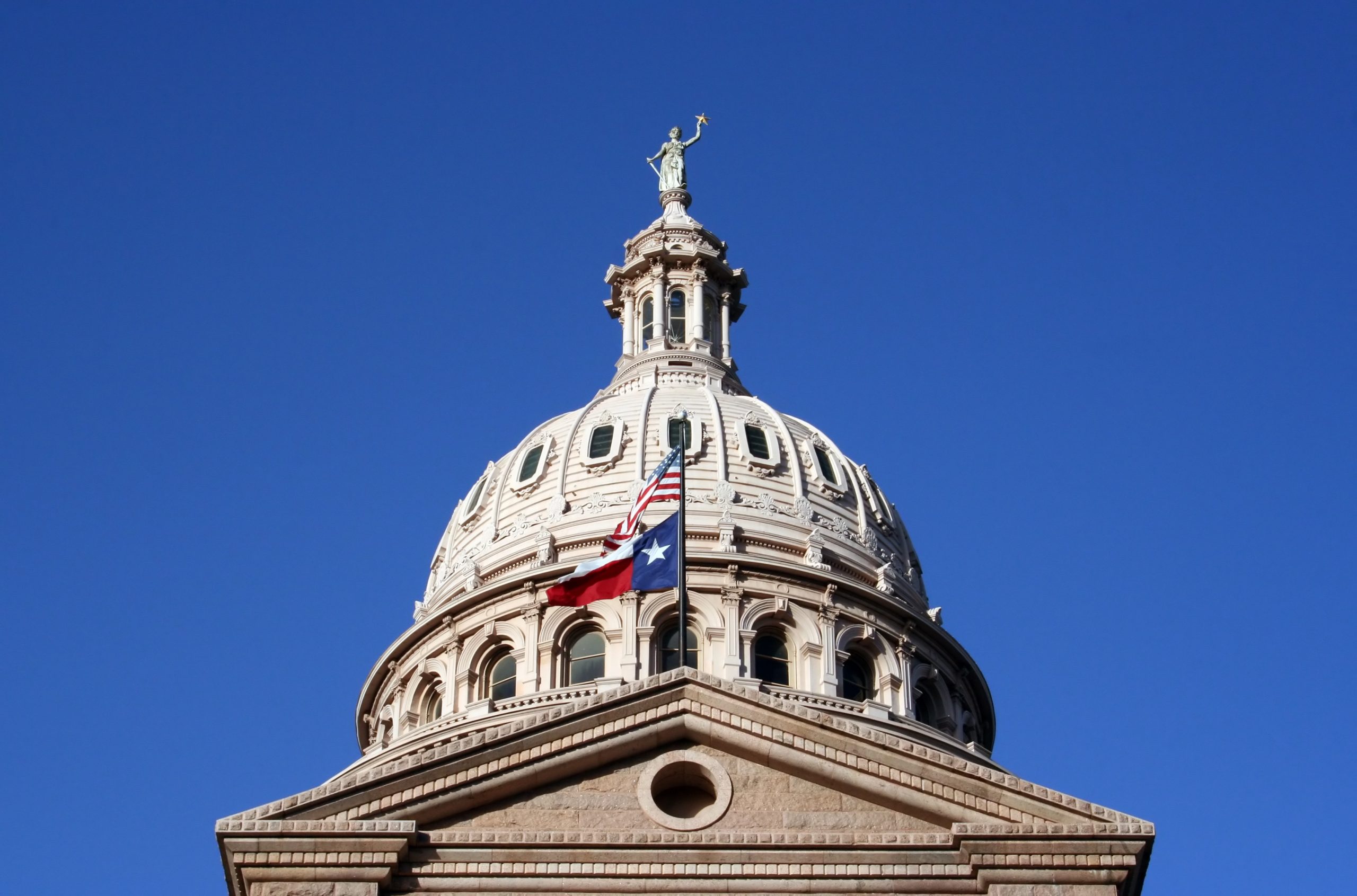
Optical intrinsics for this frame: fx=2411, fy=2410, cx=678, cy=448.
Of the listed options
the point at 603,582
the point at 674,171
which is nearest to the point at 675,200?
the point at 674,171

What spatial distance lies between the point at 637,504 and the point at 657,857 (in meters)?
19.5

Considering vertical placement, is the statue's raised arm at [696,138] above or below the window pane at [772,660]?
above

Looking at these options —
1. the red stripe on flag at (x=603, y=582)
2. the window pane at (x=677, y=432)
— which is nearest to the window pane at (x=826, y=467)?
the window pane at (x=677, y=432)

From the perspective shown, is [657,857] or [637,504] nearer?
[657,857]

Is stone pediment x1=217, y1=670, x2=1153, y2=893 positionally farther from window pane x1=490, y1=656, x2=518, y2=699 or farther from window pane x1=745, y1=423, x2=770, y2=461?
window pane x1=745, y1=423, x2=770, y2=461

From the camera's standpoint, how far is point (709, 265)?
8294 centimetres

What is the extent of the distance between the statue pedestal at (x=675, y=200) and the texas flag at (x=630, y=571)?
43779mm

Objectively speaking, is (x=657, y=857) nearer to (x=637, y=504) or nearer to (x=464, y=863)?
(x=464, y=863)

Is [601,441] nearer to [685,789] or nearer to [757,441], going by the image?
[757,441]

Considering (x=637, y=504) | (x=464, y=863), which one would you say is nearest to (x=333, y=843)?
(x=464, y=863)

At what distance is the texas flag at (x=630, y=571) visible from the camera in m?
41.3

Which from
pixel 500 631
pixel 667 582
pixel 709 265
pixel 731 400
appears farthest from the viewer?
pixel 709 265

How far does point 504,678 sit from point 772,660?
7393 millimetres

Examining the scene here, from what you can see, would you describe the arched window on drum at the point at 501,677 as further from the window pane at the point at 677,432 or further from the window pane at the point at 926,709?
the window pane at the point at 926,709
